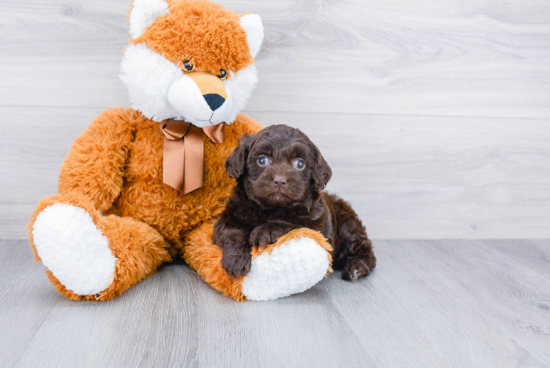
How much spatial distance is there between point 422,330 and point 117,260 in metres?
0.81

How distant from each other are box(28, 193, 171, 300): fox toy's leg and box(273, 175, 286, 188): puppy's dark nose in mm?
456

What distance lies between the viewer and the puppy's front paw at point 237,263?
117cm

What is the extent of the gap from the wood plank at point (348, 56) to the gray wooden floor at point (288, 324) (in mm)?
682

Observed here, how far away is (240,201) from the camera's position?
127 cm

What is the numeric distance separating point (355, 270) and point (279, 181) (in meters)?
0.49

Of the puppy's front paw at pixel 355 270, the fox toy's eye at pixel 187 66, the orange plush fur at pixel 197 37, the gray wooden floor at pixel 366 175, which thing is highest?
the orange plush fur at pixel 197 37

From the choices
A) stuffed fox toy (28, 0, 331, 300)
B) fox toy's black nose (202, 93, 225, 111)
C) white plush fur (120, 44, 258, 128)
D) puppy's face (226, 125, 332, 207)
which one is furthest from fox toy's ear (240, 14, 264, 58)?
puppy's face (226, 125, 332, 207)

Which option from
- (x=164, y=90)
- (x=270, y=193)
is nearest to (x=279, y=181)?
(x=270, y=193)

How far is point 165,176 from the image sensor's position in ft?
4.44

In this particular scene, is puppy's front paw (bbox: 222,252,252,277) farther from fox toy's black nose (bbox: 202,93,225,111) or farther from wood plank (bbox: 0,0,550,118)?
wood plank (bbox: 0,0,550,118)

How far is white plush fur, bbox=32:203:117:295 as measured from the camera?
1.09m

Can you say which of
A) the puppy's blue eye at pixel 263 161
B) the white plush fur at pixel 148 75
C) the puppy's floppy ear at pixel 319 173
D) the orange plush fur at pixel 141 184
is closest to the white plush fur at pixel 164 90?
the white plush fur at pixel 148 75

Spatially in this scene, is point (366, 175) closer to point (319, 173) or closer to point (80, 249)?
point (319, 173)

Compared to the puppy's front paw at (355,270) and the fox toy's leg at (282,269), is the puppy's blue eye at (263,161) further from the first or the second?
the puppy's front paw at (355,270)
